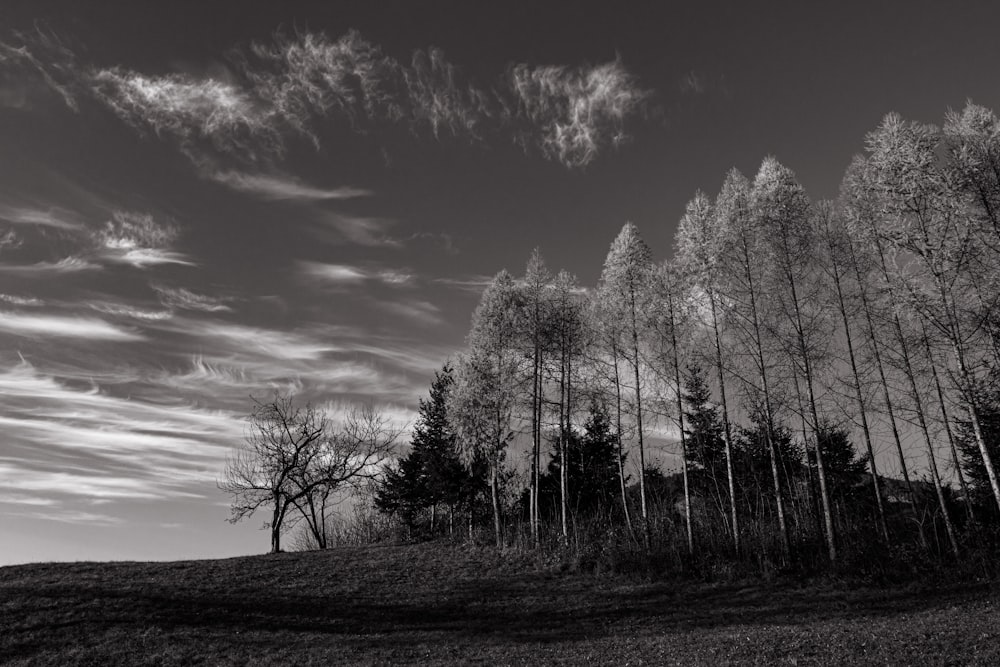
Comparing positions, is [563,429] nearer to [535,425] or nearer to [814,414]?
[535,425]

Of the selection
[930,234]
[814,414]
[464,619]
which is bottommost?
[464,619]

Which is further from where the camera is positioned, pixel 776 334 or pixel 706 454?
pixel 706 454

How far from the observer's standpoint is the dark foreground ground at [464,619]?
482 inches

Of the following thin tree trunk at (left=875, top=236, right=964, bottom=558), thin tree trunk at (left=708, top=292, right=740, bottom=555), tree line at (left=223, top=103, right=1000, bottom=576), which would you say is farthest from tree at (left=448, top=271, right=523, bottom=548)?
thin tree trunk at (left=875, top=236, right=964, bottom=558)

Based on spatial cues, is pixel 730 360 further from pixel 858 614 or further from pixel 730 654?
pixel 730 654

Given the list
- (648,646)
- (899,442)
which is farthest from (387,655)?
(899,442)

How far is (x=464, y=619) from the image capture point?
17.5 m

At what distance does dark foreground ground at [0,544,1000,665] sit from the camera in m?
12.2

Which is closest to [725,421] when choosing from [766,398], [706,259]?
[766,398]

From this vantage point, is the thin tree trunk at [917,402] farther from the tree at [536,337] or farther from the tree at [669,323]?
the tree at [536,337]

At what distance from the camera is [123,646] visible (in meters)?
15.0

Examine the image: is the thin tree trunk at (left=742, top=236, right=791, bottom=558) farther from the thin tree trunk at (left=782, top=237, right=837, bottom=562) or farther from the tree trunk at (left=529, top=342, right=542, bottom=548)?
the tree trunk at (left=529, top=342, right=542, bottom=548)

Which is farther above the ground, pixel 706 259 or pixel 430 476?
pixel 706 259

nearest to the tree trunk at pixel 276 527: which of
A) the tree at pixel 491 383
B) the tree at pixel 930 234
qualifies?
the tree at pixel 491 383
